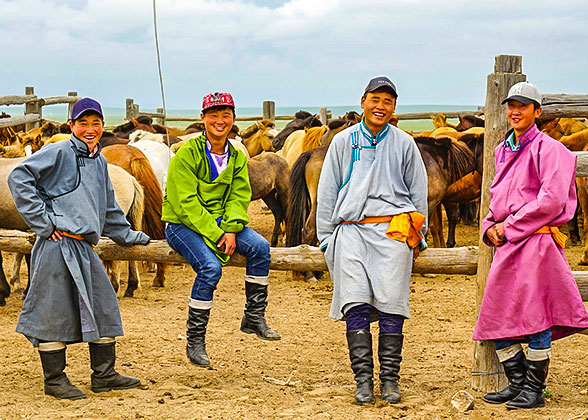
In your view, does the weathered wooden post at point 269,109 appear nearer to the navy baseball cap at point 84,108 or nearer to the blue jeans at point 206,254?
the blue jeans at point 206,254

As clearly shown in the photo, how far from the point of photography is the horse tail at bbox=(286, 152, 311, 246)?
28.8 ft

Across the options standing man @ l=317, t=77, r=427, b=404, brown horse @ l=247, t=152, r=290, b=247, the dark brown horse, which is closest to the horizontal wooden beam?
standing man @ l=317, t=77, r=427, b=404

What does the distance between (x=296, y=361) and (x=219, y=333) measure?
1186 mm

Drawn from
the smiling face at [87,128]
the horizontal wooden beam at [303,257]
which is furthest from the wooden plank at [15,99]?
the smiling face at [87,128]

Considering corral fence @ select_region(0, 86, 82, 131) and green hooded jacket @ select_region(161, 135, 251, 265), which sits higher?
corral fence @ select_region(0, 86, 82, 131)

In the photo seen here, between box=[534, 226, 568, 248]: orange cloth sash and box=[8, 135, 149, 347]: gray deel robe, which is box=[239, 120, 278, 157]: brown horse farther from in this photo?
box=[534, 226, 568, 248]: orange cloth sash

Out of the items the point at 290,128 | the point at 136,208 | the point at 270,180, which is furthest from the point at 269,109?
the point at 136,208

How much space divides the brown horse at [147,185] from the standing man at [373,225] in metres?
4.29

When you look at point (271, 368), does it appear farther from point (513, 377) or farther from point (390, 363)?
point (513, 377)

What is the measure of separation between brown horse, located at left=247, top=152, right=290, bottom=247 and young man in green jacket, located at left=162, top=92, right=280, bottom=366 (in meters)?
5.39

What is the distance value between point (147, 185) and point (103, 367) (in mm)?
4091

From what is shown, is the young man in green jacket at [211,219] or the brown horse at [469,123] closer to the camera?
the young man in green jacket at [211,219]

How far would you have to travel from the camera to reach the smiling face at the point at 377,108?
161 inches

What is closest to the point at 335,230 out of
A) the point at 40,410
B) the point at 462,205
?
the point at 40,410
